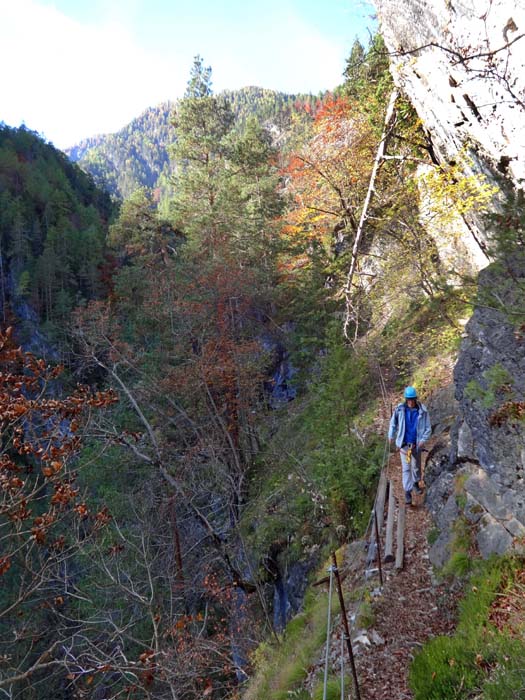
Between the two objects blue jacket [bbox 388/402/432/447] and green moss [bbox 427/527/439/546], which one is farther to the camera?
blue jacket [bbox 388/402/432/447]

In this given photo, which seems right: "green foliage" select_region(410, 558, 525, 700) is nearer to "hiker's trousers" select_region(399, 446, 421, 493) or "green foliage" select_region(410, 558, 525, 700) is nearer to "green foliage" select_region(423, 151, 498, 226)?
"hiker's trousers" select_region(399, 446, 421, 493)

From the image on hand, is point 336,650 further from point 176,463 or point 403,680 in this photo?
point 176,463

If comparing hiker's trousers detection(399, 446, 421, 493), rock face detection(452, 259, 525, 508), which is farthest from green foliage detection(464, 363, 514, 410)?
hiker's trousers detection(399, 446, 421, 493)

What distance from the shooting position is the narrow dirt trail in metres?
3.72

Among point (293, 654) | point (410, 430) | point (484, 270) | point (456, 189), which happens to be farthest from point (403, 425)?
point (456, 189)

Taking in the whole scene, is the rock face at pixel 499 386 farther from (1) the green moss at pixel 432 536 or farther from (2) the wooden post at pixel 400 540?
(2) the wooden post at pixel 400 540

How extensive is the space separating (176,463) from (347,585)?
9356 mm

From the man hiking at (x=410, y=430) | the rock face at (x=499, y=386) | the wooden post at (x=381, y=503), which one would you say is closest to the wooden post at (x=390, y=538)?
the wooden post at (x=381, y=503)

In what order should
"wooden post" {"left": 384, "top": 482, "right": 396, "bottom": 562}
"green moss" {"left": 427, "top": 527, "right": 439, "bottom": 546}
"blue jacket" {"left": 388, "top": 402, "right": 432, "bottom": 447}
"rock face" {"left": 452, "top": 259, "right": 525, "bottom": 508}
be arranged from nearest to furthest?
"rock face" {"left": 452, "top": 259, "right": 525, "bottom": 508}, "green moss" {"left": 427, "top": 527, "right": 439, "bottom": 546}, "wooden post" {"left": 384, "top": 482, "right": 396, "bottom": 562}, "blue jacket" {"left": 388, "top": 402, "right": 432, "bottom": 447}

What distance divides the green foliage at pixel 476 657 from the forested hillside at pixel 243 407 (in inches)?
1.1

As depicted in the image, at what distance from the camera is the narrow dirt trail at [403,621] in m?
3.72

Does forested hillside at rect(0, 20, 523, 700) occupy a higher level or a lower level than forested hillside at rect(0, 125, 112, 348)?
lower

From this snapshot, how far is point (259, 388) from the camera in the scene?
15.9 meters

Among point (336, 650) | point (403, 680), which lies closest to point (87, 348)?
point (336, 650)
